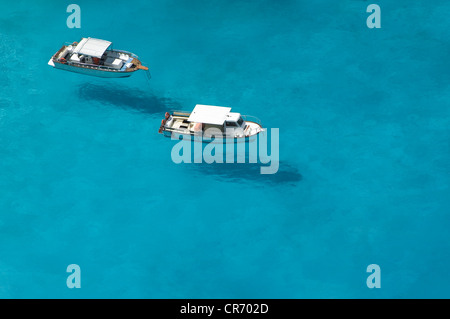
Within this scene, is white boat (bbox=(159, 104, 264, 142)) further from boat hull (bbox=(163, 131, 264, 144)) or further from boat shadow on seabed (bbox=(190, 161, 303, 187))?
boat shadow on seabed (bbox=(190, 161, 303, 187))

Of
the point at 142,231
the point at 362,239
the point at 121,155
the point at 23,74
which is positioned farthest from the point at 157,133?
the point at 362,239

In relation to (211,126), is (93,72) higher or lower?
higher

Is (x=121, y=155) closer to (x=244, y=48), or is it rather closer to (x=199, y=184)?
(x=199, y=184)

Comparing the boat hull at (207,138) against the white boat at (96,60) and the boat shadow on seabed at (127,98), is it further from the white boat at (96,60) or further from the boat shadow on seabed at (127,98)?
the white boat at (96,60)

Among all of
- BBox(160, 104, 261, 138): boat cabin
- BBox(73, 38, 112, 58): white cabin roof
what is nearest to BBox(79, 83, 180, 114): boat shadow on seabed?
BBox(73, 38, 112, 58): white cabin roof

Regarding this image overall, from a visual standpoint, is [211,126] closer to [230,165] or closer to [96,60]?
[230,165]

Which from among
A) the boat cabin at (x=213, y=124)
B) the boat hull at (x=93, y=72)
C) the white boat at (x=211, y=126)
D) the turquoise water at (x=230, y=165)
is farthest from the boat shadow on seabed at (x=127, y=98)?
→ the boat cabin at (x=213, y=124)

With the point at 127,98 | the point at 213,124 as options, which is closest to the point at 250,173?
the point at 213,124
